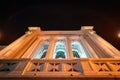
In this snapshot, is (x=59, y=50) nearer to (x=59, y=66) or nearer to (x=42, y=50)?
(x=42, y=50)

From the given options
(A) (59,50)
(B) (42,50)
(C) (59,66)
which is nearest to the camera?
(C) (59,66)

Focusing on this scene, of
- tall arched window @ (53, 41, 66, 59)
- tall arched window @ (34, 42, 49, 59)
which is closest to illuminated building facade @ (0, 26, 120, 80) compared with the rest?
tall arched window @ (34, 42, 49, 59)

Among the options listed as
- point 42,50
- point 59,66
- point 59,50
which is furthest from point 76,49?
point 59,66

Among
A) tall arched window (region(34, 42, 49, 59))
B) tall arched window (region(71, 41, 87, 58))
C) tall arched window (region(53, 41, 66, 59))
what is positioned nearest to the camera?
tall arched window (region(34, 42, 49, 59))

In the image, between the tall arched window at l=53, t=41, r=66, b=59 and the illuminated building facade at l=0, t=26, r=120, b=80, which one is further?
the tall arched window at l=53, t=41, r=66, b=59

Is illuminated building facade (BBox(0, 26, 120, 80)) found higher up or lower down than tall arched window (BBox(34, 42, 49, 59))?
lower down

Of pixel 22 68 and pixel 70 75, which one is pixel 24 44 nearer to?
pixel 22 68

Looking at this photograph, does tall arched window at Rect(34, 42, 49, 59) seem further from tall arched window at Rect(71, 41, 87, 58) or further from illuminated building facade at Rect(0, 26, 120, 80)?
illuminated building facade at Rect(0, 26, 120, 80)

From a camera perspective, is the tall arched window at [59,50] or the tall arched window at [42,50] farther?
the tall arched window at [59,50]

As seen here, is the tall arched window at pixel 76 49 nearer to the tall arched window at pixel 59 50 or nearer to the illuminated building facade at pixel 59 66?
the tall arched window at pixel 59 50

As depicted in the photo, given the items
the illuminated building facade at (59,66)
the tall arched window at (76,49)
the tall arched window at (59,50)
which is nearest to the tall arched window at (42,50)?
the tall arched window at (59,50)

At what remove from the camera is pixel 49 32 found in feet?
68.3

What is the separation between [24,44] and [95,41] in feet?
18.9

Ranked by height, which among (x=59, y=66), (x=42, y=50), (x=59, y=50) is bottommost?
(x=59, y=66)
